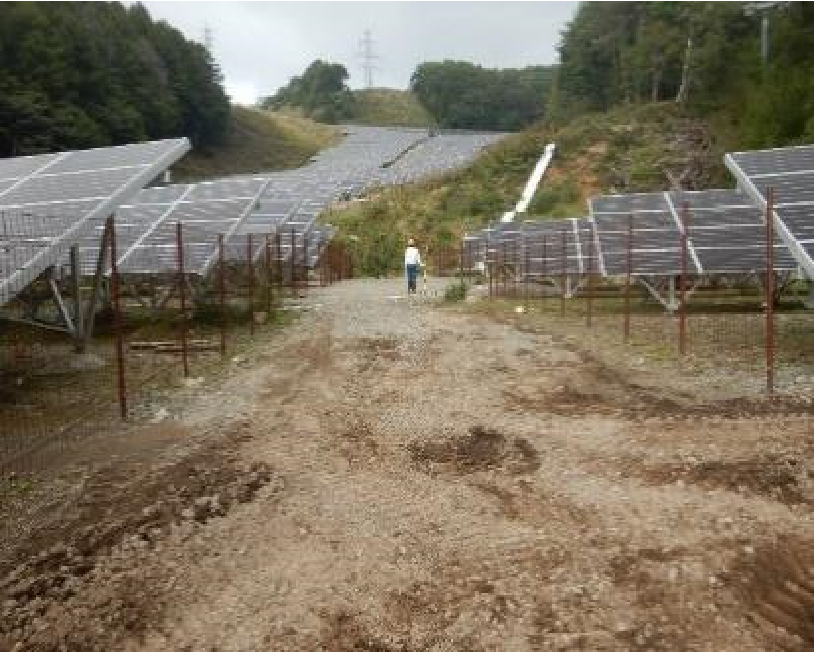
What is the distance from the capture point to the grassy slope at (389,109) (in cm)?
11994


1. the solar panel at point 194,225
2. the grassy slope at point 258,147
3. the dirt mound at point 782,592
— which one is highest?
the grassy slope at point 258,147

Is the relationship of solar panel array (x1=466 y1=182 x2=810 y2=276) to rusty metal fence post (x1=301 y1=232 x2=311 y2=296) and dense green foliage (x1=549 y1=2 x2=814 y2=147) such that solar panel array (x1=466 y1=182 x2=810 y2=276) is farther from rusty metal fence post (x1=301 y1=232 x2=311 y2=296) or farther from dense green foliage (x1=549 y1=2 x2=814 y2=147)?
dense green foliage (x1=549 y1=2 x2=814 y2=147)

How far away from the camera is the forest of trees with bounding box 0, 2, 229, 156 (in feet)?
177

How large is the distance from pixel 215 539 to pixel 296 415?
367cm

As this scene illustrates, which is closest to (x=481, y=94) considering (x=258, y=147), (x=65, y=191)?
(x=258, y=147)

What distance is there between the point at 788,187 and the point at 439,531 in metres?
9.45

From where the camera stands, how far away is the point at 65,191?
40.3 ft

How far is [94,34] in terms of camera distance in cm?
6819

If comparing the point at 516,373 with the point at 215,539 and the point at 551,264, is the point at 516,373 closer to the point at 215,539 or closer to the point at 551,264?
the point at 215,539

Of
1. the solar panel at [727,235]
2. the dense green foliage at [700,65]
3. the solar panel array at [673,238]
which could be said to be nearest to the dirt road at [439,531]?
the solar panel array at [673,238]

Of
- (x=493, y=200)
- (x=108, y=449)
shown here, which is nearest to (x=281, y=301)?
(x=108, y=449)

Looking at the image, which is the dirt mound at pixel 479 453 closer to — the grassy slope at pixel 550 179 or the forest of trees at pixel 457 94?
the grassy slope at pixel 550 179

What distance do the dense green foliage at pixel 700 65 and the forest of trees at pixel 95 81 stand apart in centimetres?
3655

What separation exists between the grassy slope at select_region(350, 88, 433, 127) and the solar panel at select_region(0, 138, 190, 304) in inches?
4140
